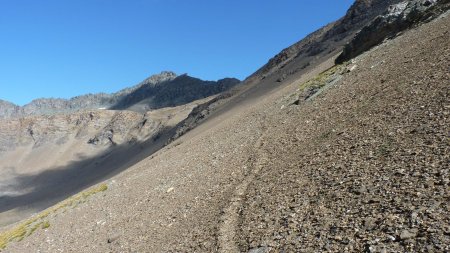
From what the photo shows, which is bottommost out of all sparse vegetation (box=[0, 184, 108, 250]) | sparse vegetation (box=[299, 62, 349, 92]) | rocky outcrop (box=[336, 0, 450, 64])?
sparse vegetation (box=[299, 62, 349, 92])

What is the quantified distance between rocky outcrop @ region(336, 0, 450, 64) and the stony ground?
7231mm

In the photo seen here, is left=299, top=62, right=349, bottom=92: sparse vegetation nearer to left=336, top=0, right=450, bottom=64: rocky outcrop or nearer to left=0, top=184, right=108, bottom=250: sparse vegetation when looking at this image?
left=336, top=0, right=450, bottom=64: rocky outcrop

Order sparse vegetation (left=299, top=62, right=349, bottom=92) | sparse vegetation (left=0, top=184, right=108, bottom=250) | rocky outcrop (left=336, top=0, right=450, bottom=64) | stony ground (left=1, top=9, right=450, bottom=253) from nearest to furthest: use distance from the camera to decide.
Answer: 1. stony ground (left=1, top=9, right=450, bottom=253)
2. sparse vegetation (left=299, top=62, right=349, bottom=92)
3. sparse vegetation (left=0, top=184, right=108, bottom=250)
4. rocky outcrop (left=336, top=0, right=450, bottom=64)

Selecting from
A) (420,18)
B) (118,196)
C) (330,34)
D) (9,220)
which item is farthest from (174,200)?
(9,220)

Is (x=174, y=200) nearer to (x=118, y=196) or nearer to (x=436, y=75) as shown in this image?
(x=118, y=196)

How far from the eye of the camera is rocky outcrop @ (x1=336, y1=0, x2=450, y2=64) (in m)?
39.9

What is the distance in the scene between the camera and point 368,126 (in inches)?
769

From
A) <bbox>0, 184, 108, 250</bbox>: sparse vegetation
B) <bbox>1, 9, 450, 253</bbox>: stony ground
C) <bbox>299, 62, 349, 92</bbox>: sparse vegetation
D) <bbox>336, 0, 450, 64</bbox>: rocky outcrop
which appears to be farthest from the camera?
<bbox>336, 0, 450, 64</bbox>: rocky outcrop

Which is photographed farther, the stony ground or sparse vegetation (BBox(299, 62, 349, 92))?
sparse vegetation (BBox(299, 62, 349, 92))

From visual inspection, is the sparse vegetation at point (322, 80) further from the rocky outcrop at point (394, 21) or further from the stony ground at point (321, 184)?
the rocky outcrop at point (394, 21)

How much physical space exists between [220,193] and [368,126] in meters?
8.14

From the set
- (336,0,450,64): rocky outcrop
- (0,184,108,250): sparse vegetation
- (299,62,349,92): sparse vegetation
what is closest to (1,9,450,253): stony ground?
(299,62,349,92): sparse vegetation

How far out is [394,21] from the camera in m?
46.2

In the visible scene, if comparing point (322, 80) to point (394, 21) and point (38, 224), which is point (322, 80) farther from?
point (38, 224)
